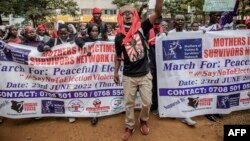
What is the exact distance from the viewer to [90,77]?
21.6 ft

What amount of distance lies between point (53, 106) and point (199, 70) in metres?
2.82

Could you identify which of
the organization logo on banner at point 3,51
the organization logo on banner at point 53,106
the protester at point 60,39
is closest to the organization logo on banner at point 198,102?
the organization logo on banner at point 53,106

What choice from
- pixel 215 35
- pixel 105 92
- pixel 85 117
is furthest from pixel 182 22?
pixel 85 117

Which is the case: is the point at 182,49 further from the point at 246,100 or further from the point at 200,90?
the point at 246,100

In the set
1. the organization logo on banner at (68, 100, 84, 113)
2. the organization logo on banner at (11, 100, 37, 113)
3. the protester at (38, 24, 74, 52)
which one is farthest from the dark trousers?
the organization logo on banner at (11, 100, 37, 113)

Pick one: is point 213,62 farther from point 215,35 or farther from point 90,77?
point 90,77

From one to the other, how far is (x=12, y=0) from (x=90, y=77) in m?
17.4

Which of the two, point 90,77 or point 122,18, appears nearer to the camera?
point 122,18

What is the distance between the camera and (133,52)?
542cm

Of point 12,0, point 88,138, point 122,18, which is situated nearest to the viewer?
point 122,18

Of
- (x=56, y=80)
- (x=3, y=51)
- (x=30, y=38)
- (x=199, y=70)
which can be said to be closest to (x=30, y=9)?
(x=30, y=38)

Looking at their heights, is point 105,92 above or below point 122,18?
below

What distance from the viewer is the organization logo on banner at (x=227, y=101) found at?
21.9 ft

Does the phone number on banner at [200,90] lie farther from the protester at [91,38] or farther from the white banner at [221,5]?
the white banner at [221,5]
